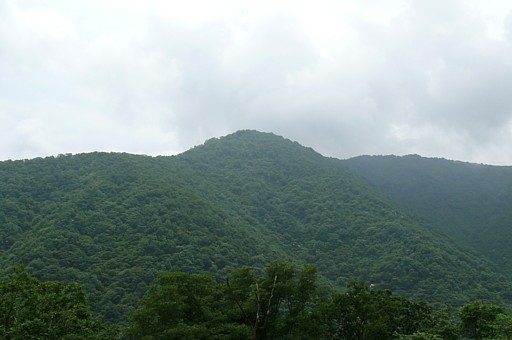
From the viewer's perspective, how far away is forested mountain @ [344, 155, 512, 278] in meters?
93.7

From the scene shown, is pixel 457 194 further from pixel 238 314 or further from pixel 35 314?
pixel 35 314

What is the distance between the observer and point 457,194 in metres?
123

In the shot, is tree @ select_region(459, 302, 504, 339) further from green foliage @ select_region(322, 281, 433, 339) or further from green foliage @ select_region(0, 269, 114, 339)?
green foliage @ select_region(0, 269, 114, 339)

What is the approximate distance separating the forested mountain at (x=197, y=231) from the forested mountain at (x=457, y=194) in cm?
1026

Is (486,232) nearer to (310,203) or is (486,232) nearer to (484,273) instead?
(484,273)

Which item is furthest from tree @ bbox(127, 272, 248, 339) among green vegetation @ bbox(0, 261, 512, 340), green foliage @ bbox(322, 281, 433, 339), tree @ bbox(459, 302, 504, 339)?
tree @ bbox(459, 302, 504, 339)

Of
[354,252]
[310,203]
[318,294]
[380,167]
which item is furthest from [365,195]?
[318,294]

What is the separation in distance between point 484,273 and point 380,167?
8503 cm

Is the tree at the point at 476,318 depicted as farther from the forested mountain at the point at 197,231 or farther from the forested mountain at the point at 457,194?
the forested mountain at the point at 457,194

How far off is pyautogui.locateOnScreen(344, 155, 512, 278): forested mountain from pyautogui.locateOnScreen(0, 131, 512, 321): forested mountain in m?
10.3

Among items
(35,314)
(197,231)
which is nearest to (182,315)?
(35,314)

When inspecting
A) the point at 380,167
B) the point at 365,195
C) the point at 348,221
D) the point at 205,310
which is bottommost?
the point at 205,310

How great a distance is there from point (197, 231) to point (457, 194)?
90293mm

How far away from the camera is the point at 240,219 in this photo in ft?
269
